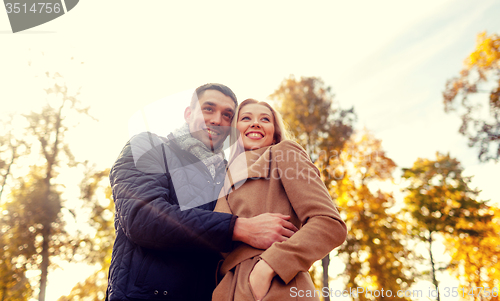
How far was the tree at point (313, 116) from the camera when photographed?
1371 centimetres

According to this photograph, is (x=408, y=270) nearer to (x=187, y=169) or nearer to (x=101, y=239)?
(x=101, y=239)

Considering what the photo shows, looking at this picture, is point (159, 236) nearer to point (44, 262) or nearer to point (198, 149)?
point (198, 149)

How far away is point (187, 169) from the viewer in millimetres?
2445

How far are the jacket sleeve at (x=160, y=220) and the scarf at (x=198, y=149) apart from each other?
48cm

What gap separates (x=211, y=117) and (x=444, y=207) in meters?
17.2

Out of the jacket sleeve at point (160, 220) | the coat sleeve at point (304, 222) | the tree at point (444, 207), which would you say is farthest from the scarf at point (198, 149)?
the tree at point (444, 207)

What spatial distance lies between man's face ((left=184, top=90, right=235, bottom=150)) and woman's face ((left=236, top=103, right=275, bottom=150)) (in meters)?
0.27

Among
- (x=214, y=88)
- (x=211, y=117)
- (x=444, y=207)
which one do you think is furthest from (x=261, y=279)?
(x=444, y=207)

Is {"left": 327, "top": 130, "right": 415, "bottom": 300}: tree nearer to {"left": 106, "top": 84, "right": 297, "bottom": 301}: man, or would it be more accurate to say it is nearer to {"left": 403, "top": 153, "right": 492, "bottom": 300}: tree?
{"left": 403, "top": 153, "right": 492, "bottom": 300}: tree

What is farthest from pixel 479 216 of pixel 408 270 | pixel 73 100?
pixel 73 100

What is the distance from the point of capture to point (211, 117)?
3.01 m

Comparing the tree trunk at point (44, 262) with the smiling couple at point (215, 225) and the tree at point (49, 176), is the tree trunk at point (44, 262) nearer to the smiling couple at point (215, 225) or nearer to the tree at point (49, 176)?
the tree at point (49, 176)

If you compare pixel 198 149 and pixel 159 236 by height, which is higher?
pixel 198 149

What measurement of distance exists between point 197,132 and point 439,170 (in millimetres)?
18453
